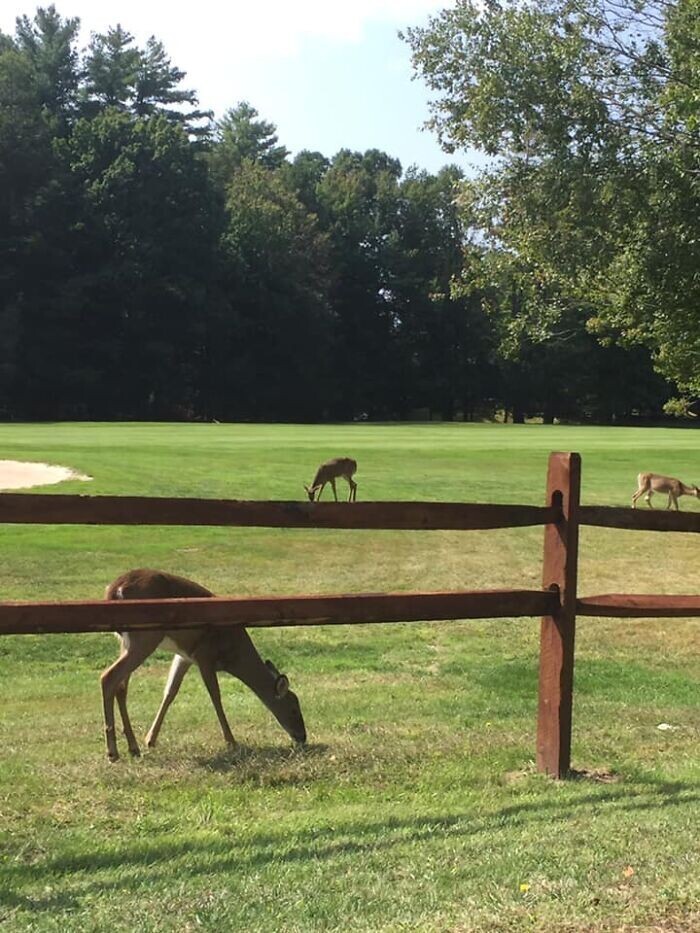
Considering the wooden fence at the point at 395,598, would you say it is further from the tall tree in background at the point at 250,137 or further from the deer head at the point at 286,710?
the tall tree in background at the point at 250,137

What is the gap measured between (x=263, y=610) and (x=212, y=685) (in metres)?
1.64

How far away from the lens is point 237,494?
69.4 ft

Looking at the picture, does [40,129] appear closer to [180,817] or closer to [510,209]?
[510,209]

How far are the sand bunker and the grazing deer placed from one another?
14.0 meters

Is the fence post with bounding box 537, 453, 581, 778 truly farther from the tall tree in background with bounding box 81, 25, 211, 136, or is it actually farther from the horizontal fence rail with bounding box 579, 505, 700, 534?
the tall tree in background with bounding box 81, 25, 211, 136

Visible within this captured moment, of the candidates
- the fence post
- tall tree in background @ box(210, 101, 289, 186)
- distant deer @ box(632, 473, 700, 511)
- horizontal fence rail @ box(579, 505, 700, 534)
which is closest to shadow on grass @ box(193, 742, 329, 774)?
the fence post

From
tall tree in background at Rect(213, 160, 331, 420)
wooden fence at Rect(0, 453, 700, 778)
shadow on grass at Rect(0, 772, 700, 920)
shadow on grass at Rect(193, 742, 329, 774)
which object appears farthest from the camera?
tall tree in background at Rect(213, 160, 331, 420)

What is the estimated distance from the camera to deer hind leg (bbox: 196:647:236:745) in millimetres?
6629

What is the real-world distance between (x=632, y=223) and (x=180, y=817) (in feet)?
37.4

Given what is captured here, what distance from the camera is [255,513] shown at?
5.37m

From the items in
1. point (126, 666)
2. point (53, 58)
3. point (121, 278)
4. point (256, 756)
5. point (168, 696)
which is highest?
point (53, 58)

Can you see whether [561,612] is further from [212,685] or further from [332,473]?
[332,473]

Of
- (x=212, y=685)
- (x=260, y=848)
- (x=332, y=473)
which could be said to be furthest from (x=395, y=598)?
(x=332, y=473)

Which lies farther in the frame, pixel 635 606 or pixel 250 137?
pixel 250 137
